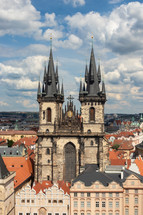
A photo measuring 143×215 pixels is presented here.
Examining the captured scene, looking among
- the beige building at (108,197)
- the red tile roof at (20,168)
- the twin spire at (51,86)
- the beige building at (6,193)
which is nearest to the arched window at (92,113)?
the twin spire at (51,86)

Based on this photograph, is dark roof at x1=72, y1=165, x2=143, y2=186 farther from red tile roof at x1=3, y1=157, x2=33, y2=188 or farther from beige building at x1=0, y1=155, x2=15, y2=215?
red tile roof at x1=3, y1=157, x2=33, y2=188

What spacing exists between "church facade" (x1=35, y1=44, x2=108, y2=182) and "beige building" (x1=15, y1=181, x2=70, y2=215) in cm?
1602

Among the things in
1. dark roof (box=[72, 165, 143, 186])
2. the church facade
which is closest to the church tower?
the church facade

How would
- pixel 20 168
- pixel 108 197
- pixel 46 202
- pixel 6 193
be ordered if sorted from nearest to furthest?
pixel 6 193 < pixel 108 197 < pixel 46 202 < pixel 20 168

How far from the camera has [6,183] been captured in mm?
57750

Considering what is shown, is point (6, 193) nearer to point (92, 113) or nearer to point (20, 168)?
point (20, 168)

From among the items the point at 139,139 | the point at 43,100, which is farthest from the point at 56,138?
the point at 139,139

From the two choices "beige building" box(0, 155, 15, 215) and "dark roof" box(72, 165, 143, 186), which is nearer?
"beige building" box(0, 155, 15, 215)

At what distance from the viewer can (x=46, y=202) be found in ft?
199

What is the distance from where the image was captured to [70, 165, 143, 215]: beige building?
58.7m

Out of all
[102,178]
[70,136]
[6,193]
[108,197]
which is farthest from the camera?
[70,136]

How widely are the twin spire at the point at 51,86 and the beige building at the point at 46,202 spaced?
26.4 metres

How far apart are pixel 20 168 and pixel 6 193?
2394 cm

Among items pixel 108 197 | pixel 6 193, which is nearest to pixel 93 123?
pixel 108 197
